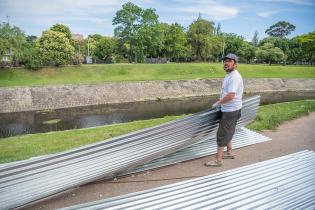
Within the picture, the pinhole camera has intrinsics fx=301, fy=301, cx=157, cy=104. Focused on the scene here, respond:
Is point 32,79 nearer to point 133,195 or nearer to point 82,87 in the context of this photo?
point 82,87

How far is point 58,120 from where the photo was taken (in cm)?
2152

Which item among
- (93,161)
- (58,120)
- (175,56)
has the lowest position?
(58,120)

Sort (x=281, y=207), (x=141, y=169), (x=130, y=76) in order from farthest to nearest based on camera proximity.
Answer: (x=130, y=76) → (x=141, y=169) → (x=281, y=207)

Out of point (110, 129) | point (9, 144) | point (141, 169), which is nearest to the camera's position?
point (141, 169)

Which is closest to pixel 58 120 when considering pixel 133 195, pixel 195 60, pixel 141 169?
pixel 141 169

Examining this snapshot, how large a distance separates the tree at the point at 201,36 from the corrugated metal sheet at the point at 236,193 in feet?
197

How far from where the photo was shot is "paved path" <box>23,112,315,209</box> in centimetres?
477

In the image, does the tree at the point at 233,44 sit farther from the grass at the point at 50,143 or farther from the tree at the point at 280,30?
the grass at the point at 50,143

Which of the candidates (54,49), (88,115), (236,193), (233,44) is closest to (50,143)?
(236,193)

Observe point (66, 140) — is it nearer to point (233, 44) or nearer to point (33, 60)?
point (33, 60)

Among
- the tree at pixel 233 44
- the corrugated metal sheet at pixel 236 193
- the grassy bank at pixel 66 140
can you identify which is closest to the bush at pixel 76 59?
the grassy bank at pixel 66 140

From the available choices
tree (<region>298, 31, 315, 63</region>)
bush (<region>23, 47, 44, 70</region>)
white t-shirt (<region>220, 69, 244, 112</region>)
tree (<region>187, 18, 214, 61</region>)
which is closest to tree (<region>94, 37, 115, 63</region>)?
tree (<region>187, 18, 214, 61</region>)

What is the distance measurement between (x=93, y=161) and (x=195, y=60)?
64.0 metres

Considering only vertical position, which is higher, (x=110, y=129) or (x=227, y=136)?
(x=227, y=136)
